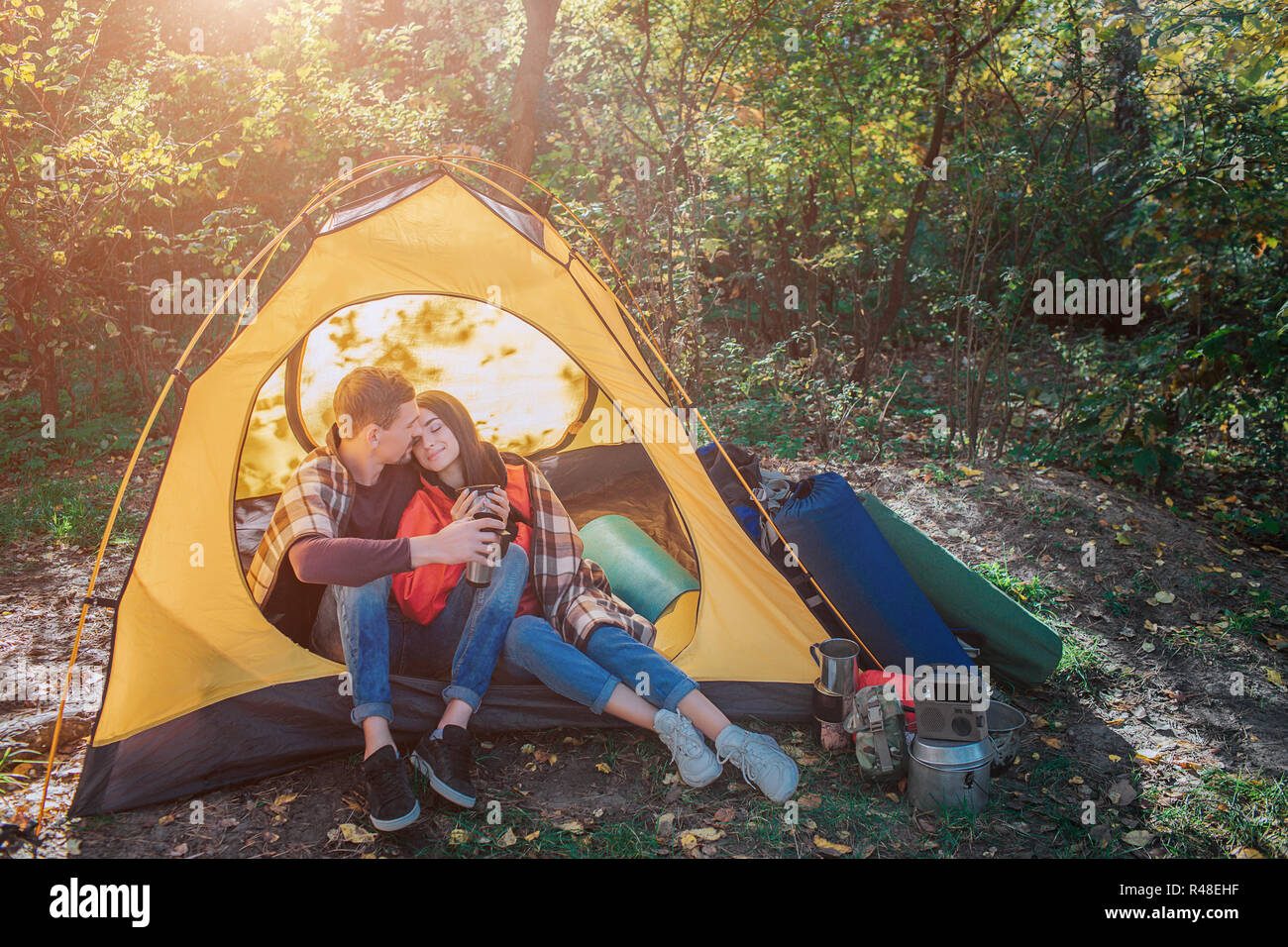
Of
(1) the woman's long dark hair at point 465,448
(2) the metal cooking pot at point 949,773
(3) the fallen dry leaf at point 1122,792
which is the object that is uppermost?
(1) the woman's long dark hair at point 465,448

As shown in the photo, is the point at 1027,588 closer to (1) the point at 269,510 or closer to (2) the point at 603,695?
(2) the point at 603,695

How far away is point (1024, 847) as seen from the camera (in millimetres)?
2354

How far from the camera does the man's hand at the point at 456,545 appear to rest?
2494 millimetres

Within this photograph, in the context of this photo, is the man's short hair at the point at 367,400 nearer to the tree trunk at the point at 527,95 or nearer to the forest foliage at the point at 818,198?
the forest foliage at the point at 818,198

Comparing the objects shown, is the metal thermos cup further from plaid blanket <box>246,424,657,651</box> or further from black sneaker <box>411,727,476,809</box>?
black sneaker <box>411,727,476,809</box>

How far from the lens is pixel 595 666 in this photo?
2611 mm

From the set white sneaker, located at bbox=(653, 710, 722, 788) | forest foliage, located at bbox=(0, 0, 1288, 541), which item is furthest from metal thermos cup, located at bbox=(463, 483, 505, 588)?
forest foliage, located at bbox=(0, 0, 1288, 541)

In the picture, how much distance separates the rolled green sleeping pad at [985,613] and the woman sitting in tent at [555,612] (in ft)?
3.15

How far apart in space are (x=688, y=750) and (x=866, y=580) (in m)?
0.89

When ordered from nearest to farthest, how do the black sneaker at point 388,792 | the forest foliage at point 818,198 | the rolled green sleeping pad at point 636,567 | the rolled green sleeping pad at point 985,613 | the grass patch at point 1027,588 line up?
the black sneaker at point 388,792 → the rolled green sleeping pad at point 985,613 → the rolled green sleeping pad at point 636,567 → the grass patch at point 1027,588 → the forest foliage at point 818,198

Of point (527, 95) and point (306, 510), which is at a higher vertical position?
point (527, 95)

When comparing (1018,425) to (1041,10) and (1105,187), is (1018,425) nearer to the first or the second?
(1105,187)

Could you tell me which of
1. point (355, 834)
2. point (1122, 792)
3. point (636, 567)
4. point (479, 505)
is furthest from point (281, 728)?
point (1122, 792)

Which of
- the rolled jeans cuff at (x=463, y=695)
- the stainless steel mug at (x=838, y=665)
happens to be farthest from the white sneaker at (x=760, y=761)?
the rolled jeans cuff at (x=463, y=695)
